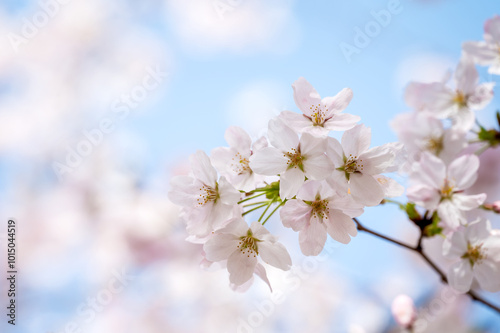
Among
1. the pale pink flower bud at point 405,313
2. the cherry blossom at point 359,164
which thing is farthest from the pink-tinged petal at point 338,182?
the pale pink flower bud at point 405,313

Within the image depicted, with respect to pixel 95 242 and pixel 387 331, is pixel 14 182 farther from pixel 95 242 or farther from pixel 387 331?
pixel 387 331

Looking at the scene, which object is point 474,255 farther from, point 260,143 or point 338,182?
point 260,143

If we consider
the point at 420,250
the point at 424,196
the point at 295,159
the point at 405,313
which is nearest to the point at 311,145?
the point at 295,159

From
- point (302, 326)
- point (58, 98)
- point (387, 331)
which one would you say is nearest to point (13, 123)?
point (58, 98)

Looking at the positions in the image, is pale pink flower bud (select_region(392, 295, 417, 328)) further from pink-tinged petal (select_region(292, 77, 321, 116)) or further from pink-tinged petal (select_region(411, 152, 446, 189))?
pink-tinged petal (select_region(292, 77, 321, 116))

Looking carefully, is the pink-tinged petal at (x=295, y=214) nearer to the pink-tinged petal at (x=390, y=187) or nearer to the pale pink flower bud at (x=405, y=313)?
the pink-tinged petal at (x=390, y=187)

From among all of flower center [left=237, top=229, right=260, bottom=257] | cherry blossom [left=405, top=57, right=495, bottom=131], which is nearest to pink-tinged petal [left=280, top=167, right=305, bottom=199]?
flower center [left=237, top=229, right=260, bottom=257]

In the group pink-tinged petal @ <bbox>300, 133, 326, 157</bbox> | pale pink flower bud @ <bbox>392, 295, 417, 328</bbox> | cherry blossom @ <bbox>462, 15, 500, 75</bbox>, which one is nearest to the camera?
pink-tinged petal @ <bbox>300, 133, 326, 157</bbox>
